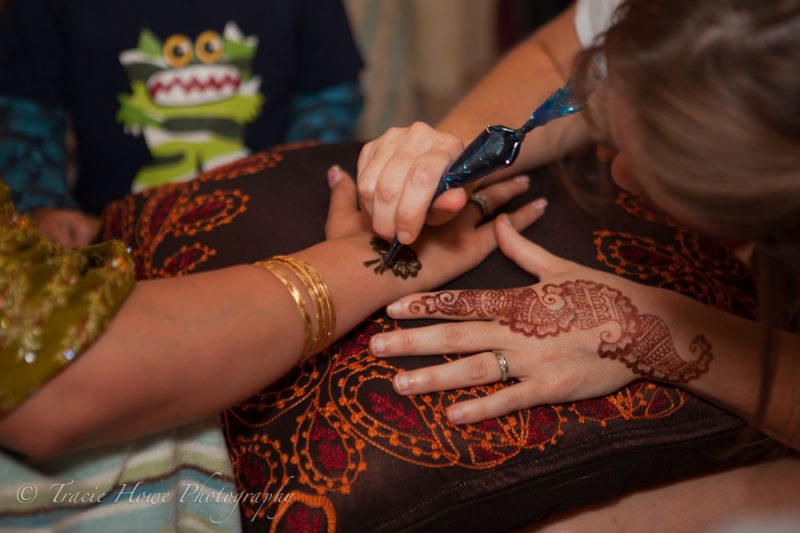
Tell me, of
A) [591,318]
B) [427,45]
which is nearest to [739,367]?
[591,318]

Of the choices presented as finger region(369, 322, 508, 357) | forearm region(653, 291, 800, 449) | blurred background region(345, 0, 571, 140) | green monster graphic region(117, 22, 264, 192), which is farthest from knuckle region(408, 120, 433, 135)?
blurred background region(345, 0, 571, 140)

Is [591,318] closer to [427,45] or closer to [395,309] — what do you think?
[395,309]

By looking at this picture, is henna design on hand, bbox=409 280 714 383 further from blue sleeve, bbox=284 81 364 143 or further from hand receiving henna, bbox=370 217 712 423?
blue sleeve, bbox=284 81 364 143

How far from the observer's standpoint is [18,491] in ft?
2.45

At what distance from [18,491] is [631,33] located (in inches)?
30.5

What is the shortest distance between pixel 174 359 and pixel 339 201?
386 mm

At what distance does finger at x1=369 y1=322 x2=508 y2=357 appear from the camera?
0.82 meters

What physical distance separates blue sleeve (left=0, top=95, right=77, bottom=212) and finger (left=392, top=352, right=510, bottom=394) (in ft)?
3.18

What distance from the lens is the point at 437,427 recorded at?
30.7 inches

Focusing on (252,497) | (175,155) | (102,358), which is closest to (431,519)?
(252,497)

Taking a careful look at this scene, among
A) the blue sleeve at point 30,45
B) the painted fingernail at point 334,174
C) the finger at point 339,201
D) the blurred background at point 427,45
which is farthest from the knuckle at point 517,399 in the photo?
the blurred background at point 427,45

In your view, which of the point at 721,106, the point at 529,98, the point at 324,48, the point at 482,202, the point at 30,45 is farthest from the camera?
the point at 324,48

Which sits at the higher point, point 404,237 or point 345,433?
point 404,237

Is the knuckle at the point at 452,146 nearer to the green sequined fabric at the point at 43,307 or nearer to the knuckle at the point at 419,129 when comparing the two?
the knuckle at the point at 419,129
